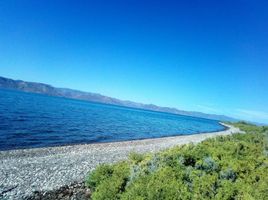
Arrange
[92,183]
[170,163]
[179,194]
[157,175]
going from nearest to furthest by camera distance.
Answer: [179,194] → [157,175] → [92,183] → [170,163]

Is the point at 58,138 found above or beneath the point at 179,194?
beneath

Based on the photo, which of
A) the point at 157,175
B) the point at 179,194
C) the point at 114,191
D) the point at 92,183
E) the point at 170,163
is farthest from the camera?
the point at 170,163

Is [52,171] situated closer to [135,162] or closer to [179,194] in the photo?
[135,162]

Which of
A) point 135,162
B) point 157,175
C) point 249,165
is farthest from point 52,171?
point 249,165

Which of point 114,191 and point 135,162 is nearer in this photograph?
point 114,191

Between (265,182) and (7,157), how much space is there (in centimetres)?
1945

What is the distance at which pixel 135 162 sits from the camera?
1593cm

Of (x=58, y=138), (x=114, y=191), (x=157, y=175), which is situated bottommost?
(x=58, y=138)

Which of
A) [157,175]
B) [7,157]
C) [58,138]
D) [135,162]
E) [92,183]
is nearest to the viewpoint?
[157,175]

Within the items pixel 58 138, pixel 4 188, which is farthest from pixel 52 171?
pixel 58 138

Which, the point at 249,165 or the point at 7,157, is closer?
the point at 249,165

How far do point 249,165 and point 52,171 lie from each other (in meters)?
12.0

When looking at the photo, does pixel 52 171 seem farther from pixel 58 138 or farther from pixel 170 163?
pixel 58 138

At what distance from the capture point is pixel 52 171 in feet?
54.1
